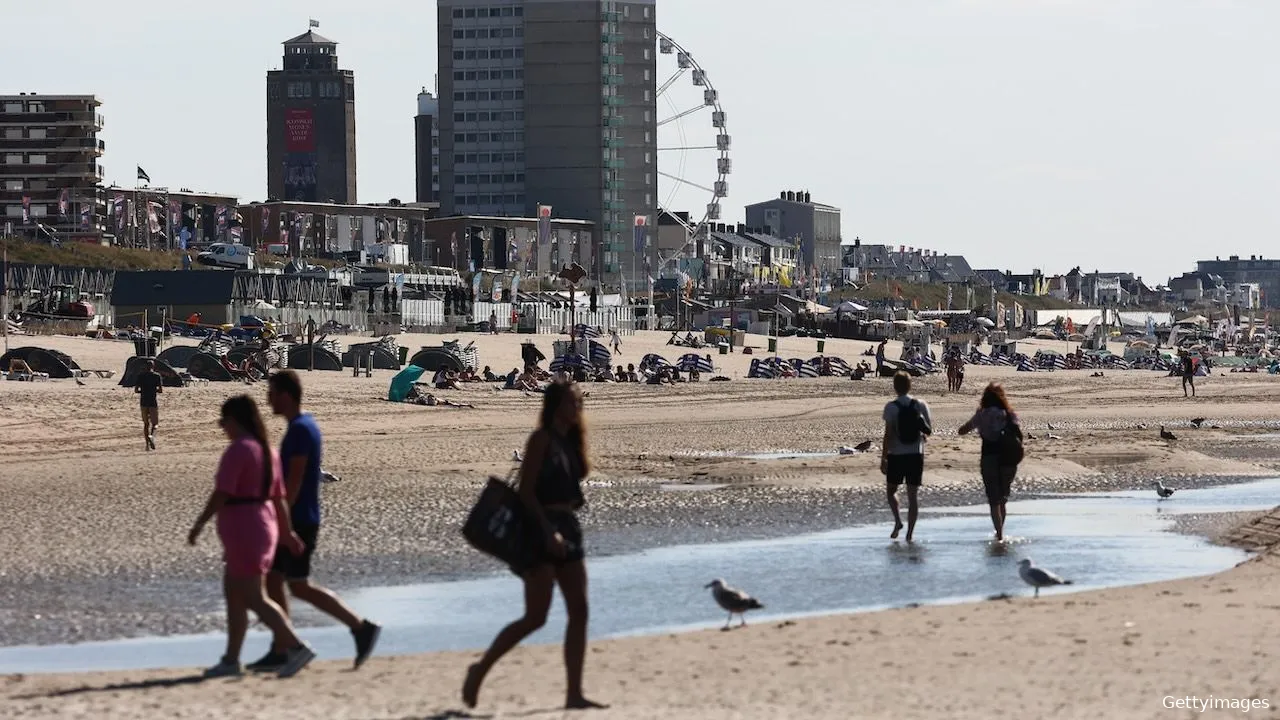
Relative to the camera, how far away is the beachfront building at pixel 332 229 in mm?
127875

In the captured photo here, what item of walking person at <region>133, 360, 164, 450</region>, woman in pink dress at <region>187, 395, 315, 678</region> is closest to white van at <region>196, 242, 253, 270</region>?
walking person at <region>133, 360, 164, 450</region>

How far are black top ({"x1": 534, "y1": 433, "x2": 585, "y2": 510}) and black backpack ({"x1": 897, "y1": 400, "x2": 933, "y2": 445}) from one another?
729cm

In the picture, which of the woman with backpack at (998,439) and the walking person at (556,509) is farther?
the woman with backpack at (998,439)

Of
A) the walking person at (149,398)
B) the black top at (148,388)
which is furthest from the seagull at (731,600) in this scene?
the black top at (148,388)

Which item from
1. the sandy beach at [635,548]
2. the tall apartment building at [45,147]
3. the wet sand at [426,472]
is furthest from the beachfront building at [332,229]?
the sandy beach at [635,548]

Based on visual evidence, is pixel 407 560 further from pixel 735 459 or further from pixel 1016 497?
pixel 735 459

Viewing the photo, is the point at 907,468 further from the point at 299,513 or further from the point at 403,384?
the point at 403,384

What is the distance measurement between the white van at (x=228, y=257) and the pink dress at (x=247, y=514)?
91529mm

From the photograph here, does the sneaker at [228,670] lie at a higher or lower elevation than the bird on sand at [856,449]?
higher

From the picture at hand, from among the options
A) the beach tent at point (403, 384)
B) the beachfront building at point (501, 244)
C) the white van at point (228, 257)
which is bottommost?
A: the beach tent at point (403, 384)

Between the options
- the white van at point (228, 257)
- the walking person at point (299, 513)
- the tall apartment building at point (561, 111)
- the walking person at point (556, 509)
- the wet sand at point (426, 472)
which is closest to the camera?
the walking person at point (556, 509)

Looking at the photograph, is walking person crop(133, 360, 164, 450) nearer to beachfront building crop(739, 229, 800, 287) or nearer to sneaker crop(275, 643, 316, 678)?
sneaker crop(275, 643, 316, 678)

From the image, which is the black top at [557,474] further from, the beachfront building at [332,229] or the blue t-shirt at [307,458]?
the beachfront building at [332,229]

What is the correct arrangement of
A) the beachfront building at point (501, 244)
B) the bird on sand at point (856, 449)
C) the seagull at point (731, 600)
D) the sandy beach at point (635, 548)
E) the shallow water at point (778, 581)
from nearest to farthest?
1. the sandy beach at point (635, 548)
2. the shallow water at point (778, 581)
3. the seagull at point (731, 600)
4. the bird on sand at point (856, 449)
5. the beachfront building at point (501, 244)
